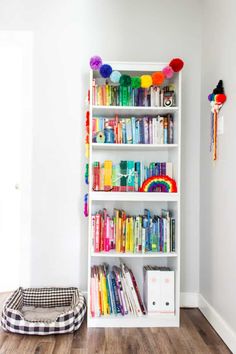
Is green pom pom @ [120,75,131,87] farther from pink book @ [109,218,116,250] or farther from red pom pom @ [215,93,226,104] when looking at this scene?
pink book @ [109,218,116,250]

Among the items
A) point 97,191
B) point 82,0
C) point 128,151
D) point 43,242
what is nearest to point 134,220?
point 97,191

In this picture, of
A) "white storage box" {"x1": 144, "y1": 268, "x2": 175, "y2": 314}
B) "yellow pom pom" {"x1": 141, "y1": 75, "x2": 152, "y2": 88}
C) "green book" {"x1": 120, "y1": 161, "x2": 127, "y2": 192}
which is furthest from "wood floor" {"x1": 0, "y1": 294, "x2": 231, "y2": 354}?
"yellow pom pom" {"x1": 141, "y1": 75, "x2": 152, "y2": 88}

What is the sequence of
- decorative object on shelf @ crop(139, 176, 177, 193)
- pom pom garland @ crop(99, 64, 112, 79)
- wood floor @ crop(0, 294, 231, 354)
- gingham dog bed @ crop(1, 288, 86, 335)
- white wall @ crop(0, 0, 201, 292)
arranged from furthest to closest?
white wall @ crop(0, 0, 201, 292), decorative object on shelf @ crop(139, 176, 177, 193), pom pom garland @ crop(99, 64, 112, 79), gingham dog bed @ crop(1, 288, 86, 335), wood floor @ crop(0, 294, 231, 354)

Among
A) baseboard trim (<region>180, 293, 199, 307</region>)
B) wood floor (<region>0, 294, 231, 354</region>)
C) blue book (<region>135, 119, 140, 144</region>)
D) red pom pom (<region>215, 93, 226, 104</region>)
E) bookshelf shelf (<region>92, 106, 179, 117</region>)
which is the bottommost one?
wood floor (<region>0, 294, 231, 354</region>)

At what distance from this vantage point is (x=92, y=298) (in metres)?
2.51

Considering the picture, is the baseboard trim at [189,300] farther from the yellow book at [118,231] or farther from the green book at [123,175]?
the green book at [123,175]

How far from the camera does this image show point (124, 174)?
2.64 m

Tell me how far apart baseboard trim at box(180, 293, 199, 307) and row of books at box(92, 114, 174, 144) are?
122cm

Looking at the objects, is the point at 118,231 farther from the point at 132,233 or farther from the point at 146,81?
the point at 146,81

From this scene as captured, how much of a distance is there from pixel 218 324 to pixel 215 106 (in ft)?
4.63

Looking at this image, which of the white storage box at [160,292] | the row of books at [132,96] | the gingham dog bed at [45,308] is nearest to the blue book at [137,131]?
the row of books at [132,96]

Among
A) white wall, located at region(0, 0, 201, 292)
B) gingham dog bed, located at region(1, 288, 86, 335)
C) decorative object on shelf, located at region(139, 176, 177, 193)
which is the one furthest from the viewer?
white wall, located at region(0, 0, 201, 292)

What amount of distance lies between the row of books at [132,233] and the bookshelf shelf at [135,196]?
0.14 meters

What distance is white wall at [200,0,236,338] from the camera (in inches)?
85.7
